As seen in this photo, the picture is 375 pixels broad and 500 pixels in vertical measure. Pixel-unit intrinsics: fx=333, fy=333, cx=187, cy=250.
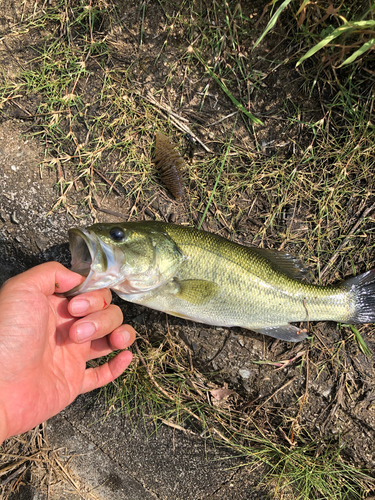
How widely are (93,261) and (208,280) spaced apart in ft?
2.94

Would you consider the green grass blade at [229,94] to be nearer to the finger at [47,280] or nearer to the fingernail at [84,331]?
the finger at [47,280]

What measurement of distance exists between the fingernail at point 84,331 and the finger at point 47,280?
0.36 meters

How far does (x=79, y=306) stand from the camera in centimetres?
233

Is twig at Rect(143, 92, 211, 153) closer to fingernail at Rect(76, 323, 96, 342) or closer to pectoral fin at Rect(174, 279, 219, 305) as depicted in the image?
pectoral fin at Rect(174, 279, 219, 305)

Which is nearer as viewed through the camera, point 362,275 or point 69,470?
point 362,275

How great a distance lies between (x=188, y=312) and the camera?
2742mm

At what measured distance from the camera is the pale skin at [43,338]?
2.25m

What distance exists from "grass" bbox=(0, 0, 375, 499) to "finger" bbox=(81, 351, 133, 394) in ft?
1.59

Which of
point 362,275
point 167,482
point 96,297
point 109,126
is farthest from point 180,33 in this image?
point 167,482

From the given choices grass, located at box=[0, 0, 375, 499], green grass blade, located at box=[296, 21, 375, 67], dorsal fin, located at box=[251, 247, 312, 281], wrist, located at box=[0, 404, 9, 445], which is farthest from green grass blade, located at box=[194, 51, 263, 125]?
wrist, located at box=[0, 404, 9, 445]

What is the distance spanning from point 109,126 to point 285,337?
98.7 inches

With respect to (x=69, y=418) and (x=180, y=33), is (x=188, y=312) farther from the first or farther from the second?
(x=180, y=33)

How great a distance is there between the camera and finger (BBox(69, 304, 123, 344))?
2244mm

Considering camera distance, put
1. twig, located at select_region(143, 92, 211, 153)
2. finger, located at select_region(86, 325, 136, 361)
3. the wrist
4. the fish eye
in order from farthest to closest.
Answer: twig, located at select_region(143, 92, 211, 153) → finger, located at select_region(86, 325, 136, 361) → the fish eye → the wrist
